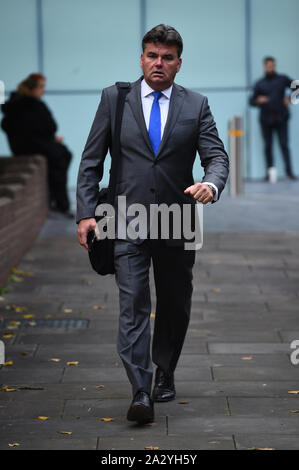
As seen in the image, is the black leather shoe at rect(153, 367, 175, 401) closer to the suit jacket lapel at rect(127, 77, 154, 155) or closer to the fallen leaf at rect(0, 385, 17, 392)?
the fallen leaf at rect(0, 385, 17, 392)

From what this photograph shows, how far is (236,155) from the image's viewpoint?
16516 mm

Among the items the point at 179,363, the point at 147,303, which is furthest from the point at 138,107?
the point at 179,363

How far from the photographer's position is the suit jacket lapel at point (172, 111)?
203 inches

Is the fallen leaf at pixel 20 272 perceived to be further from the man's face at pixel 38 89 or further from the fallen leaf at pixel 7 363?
the man's face at pixel 38 89

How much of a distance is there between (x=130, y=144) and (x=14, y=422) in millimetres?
1487

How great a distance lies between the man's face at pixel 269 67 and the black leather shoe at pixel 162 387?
41.3 ft

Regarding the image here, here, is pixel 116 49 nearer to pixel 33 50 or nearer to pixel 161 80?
pixel 33 50

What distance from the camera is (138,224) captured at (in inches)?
204

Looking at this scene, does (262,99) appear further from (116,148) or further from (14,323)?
(116,148)

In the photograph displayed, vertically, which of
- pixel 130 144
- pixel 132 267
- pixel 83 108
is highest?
pixel 130 144

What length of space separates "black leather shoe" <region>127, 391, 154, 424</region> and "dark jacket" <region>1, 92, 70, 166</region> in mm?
9113

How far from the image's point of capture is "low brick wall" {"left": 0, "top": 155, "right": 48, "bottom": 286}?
951 centimetres

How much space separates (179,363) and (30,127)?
26.0 feet

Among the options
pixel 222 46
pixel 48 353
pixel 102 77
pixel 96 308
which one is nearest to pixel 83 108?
pixel 102 77
